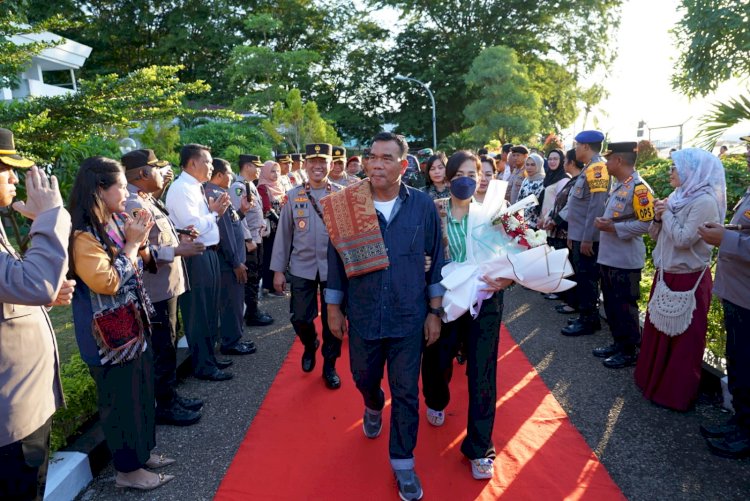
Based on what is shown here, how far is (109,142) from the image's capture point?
7.39 m

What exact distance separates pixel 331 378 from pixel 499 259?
220 cm

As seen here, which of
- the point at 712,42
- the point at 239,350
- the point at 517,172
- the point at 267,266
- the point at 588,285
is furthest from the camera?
the point at 712,42

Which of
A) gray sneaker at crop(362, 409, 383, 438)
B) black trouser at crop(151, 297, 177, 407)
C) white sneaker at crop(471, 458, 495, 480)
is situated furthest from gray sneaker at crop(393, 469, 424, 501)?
black trouser at crop(151, 297, 177, 407)

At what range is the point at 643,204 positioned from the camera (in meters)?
4.10

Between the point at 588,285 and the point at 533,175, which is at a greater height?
the point at 533,175

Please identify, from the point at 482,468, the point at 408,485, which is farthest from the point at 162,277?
the point at 482,468

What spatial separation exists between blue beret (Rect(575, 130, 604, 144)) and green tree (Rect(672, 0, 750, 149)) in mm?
11068

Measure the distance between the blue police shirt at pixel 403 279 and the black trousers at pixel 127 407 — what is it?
4.16 ft

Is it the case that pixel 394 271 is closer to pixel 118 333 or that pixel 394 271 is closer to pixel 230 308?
pixel 118 333

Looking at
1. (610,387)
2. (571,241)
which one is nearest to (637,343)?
(610,387)

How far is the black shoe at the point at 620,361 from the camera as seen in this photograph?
4.43 meters

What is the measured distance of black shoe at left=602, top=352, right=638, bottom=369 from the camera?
4432 millimetres

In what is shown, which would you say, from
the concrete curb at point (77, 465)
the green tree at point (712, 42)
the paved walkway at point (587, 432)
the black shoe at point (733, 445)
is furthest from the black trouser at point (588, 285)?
the green tree at point (712, 42)

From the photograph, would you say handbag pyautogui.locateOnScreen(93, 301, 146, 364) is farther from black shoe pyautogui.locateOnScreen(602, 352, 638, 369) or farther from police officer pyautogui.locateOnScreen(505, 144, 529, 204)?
police officer pyautogui.locateOnScreen(505, 144, 529, 204)
